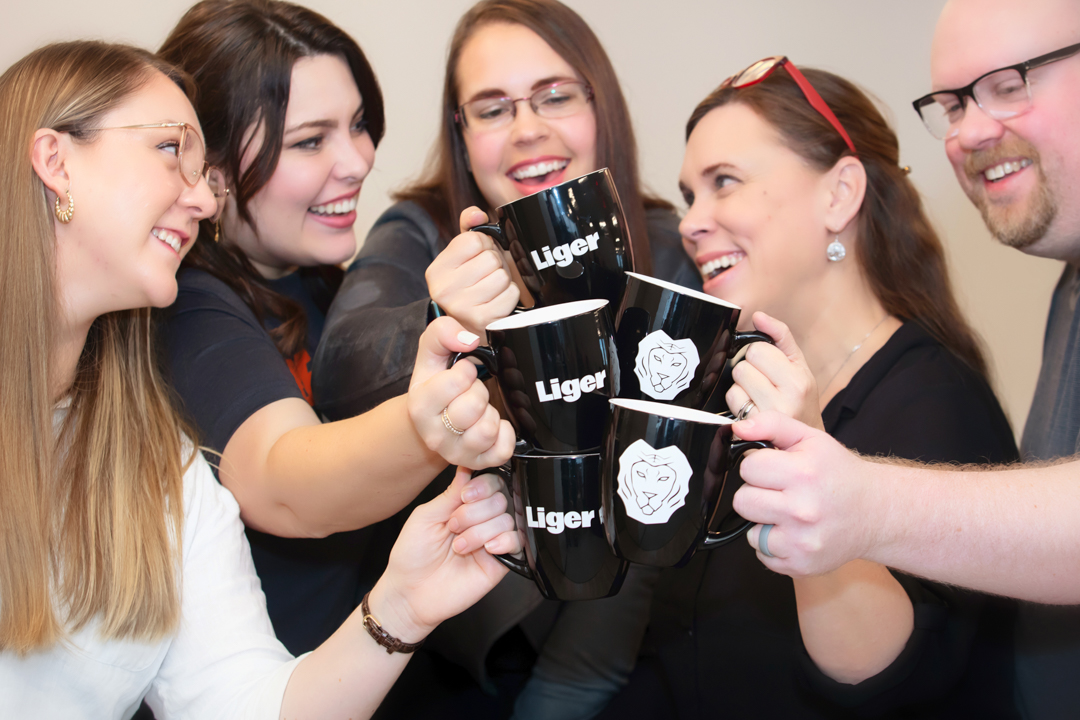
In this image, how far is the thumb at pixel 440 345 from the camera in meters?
0.82

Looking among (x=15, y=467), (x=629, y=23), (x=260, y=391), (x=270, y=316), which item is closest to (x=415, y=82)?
(x=629, y=23)

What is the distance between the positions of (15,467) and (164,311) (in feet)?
1.12

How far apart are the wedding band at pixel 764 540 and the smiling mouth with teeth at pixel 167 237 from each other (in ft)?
2.89

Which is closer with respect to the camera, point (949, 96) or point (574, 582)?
point (574, 582)

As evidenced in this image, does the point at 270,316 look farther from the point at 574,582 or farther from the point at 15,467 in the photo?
the point at 574,582

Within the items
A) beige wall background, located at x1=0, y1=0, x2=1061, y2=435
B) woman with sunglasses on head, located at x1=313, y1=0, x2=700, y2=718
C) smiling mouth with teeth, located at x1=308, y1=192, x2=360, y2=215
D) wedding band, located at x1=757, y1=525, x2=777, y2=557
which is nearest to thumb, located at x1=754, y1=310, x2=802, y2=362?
wedding band, located at x1=757, y1=525, x2=777, y2=557

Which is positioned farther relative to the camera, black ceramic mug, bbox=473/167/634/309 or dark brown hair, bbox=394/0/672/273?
dark brown hair, bbox=394/0/672/273

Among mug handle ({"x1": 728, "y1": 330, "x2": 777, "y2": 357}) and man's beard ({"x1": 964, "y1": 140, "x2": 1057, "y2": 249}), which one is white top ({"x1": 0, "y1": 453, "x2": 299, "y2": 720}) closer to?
mug handle ({"x1": 728, "y1": 330, "x2": 777, "y2": 357})

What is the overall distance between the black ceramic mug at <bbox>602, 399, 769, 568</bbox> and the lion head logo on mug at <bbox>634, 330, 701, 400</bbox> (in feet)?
0.30

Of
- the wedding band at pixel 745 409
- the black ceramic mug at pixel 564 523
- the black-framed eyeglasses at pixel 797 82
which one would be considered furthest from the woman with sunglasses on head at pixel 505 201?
the wedding band at pixel 745 409

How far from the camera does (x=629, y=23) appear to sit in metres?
2.37

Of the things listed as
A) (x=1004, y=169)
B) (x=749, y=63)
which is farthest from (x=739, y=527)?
(x=749, y=63)

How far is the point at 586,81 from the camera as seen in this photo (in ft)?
4.94

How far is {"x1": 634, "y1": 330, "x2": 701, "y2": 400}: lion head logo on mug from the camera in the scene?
0.83 metres
